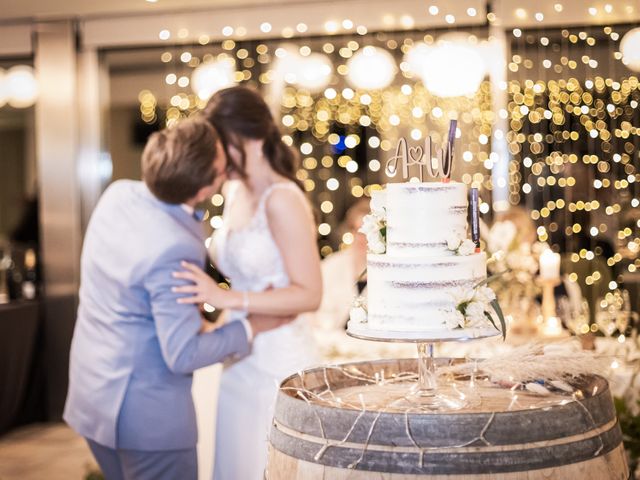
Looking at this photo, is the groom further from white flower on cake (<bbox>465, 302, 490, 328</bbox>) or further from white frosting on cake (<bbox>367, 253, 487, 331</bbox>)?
white flower on cake (<bbox>465, 302, 490, 328</bbox>)

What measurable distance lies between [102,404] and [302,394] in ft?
2.93

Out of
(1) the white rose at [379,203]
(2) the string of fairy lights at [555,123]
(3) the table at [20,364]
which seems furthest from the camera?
(3) the table at [20,364]

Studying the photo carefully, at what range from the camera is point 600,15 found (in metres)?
5.46

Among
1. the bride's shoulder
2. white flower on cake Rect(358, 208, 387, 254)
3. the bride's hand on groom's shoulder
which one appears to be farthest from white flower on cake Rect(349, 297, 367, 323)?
the bride's shoulder

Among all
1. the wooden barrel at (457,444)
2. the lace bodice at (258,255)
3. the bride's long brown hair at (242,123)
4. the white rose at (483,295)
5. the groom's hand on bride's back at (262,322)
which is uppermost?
the bride's long brown hair at (242,123)

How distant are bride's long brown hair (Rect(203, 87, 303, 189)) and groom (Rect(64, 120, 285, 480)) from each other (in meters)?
0.30

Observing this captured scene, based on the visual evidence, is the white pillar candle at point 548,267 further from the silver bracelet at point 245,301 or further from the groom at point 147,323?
the groom at point 147,323

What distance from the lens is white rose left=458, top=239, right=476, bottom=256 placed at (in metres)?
1.92

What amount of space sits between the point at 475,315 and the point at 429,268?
0.13 metres

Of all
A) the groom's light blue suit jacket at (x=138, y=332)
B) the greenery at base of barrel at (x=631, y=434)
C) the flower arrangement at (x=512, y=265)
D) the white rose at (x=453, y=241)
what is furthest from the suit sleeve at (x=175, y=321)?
the flower arrangement at (x=512, y=265)

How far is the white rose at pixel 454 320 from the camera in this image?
187 cm

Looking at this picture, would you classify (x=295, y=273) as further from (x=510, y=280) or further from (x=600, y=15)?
(x=600, y=15)

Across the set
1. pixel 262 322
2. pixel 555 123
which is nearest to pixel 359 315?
pixel 262 322

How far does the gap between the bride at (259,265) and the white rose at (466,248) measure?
3.66 ft
